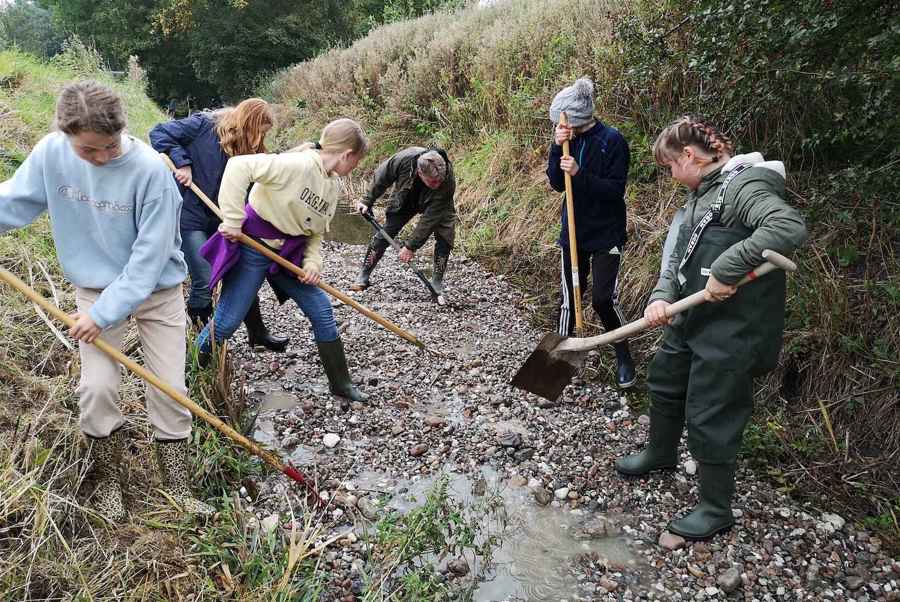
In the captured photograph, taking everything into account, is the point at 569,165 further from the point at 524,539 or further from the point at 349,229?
the point at 349,229

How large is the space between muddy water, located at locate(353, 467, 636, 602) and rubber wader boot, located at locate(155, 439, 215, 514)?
0.91m

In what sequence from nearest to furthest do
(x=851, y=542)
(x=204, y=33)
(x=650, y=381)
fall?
(x=851, y=542) < (x=650, y=381) < (x=204, y=33)

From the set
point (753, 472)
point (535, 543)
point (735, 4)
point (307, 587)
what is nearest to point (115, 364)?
point (307, 587)

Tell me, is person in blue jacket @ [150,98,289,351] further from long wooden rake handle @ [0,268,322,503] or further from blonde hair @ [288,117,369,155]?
long wooden rake handle @ [0,268,322,503]

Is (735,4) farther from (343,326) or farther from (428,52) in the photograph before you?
(428,52)

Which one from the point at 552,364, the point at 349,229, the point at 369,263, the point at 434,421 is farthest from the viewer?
the point at 349,229

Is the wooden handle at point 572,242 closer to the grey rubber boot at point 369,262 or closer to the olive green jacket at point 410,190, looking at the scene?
the olive green jacket at point 410,190

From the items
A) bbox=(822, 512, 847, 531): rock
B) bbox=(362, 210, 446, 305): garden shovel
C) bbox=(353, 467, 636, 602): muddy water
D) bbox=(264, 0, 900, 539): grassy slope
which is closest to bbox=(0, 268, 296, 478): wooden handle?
bbox=(353, 467, 636, 602): muddy water

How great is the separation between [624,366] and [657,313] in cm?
164

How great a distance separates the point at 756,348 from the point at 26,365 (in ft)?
13.4

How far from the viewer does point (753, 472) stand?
3.60 metres

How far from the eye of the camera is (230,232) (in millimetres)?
3609

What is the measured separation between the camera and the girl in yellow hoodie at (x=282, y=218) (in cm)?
355

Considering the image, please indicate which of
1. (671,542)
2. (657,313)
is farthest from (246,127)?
(671,542)
